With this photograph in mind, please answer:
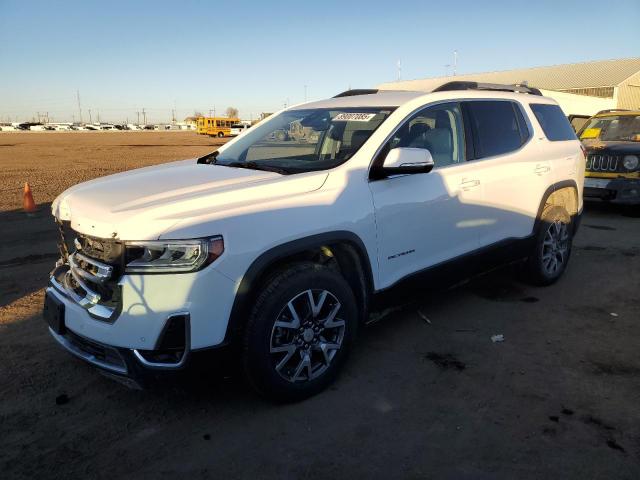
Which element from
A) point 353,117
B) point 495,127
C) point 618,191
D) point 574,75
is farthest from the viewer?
point 574,75

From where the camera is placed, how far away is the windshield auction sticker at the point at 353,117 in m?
3.73

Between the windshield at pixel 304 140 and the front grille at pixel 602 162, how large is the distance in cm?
669

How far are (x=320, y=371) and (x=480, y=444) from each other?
101cm

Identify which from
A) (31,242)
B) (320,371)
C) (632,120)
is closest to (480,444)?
(320,371)

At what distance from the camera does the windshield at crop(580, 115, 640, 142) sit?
9.75m

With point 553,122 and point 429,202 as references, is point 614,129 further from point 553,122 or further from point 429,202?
point 429,202

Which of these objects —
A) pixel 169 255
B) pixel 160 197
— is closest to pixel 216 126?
pixel 160 197

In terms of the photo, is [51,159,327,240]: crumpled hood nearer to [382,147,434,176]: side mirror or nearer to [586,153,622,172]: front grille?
[382,147,434,176]: side mirror

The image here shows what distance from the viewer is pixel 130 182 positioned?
3342mm

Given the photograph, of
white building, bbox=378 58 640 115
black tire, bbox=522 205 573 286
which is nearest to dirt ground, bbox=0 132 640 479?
black tire, bbox=522 205 573 286

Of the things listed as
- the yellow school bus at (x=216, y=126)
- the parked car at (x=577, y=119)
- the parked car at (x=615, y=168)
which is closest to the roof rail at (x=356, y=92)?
the parked car at (x=577, y=119)

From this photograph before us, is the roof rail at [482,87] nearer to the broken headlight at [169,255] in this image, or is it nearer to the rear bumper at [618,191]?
the broken headlight at [169,255]

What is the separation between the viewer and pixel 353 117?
12.6ft

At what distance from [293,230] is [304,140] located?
1636 mm
